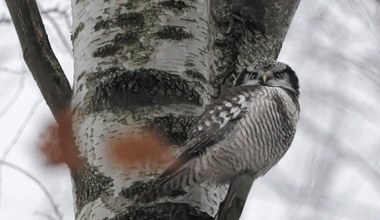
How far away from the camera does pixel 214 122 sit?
90.6 inches

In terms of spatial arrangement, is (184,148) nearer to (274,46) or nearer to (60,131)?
(60,131)

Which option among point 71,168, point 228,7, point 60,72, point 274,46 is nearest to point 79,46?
point 60,72

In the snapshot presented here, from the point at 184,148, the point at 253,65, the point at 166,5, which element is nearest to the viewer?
the point at 184,148

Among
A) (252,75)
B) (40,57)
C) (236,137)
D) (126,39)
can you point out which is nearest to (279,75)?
(252,75)

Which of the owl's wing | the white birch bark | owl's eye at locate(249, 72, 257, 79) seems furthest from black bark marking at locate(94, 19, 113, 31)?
owl's eye at locate(249, 72, 257, 79)

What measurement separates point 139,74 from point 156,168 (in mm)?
296

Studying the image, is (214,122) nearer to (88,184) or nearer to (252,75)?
(88,184)

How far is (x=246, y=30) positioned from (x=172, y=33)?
2.03ft

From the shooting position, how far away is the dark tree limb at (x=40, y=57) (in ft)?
7.49

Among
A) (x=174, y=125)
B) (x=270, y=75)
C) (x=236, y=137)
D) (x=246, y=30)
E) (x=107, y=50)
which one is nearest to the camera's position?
(x=174, y=125)

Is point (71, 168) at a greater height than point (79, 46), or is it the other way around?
point (79, 46)

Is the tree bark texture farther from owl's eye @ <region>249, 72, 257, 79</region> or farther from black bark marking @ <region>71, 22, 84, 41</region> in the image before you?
owl's eye @ <region>249, 72, 257, 79</region>

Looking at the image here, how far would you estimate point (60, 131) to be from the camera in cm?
224

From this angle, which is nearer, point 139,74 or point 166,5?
point 139,74
